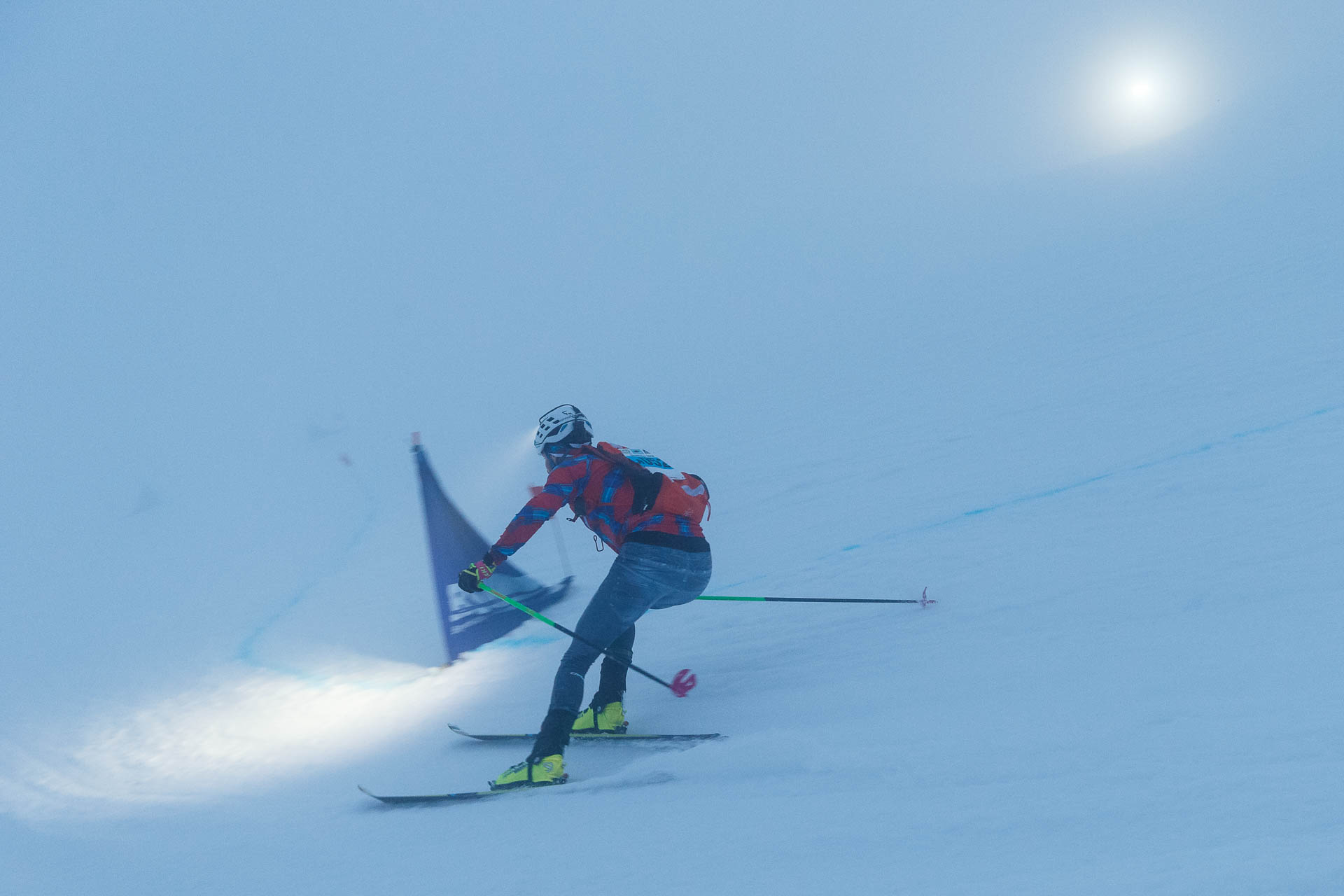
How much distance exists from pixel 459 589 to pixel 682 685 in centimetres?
201

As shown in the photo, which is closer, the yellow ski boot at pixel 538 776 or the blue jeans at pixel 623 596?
the yellow ski boot at pixel 538 776

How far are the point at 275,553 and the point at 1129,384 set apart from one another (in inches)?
343

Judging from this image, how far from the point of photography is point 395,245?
3475 centimetres

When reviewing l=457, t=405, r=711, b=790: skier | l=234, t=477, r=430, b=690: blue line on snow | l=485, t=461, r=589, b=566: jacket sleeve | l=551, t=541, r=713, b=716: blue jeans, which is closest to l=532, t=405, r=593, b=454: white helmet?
l=457, t=405, r=711, b=790: skier

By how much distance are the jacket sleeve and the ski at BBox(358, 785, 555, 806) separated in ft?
3.02

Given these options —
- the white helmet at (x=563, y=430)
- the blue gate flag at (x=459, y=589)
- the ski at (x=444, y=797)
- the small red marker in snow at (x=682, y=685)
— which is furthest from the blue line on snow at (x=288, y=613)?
the white helmet at (x=563, y=430)

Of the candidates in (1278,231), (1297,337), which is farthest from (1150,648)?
(1278,231)

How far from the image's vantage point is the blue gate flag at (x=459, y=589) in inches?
221

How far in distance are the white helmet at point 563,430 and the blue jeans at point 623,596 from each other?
521mm

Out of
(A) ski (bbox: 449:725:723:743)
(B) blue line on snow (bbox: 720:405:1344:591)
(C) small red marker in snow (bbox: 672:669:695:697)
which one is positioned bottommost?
(A) ski (bbox: 449:725:723:743)

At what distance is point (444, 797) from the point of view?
12.2 ft

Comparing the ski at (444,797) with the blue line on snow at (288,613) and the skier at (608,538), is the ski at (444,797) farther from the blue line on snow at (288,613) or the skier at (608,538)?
the blue line on snow at (288,613)

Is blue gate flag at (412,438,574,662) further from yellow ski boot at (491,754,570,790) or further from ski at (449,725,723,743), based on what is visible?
yellow ski boot at (491,754,570,790)

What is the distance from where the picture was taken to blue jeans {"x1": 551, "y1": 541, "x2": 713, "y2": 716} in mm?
3727
